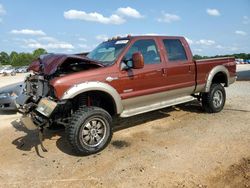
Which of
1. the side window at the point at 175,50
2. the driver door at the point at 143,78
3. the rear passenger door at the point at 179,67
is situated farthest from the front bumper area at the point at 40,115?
the side window at the point at 175,50

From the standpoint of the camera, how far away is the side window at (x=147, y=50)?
6504 millimetres

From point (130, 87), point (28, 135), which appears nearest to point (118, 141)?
point (130, 87)

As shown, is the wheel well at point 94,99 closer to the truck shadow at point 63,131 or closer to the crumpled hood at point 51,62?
the crumpled hood at point 51,62

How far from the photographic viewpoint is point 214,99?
817 centimetres

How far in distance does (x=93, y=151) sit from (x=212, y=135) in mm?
2391

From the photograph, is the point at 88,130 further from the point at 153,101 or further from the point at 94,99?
the point at 153,101

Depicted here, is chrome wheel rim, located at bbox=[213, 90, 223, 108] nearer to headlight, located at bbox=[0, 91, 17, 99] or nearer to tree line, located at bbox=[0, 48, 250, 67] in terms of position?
headlight, located at bbox=[0, 91, 17, 99]

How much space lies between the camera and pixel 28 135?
22.9 feet

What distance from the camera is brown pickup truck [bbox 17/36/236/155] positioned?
5.39m

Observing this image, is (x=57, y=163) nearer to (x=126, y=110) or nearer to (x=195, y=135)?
(x=126, y=110)

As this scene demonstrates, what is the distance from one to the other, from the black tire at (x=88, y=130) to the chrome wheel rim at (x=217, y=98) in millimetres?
3593

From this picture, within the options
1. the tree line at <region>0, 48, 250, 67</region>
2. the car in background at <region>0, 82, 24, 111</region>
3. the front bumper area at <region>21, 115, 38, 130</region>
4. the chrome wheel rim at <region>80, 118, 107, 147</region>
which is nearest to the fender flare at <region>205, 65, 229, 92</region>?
the chrome wheel rim at <region>80, 118, 107, 147</region>

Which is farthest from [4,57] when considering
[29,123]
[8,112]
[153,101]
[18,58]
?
[29,123]

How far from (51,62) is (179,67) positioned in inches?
114
